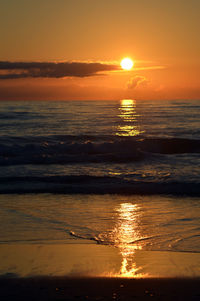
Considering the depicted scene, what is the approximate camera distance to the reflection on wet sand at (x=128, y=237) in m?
4.50

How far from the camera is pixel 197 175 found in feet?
37.9

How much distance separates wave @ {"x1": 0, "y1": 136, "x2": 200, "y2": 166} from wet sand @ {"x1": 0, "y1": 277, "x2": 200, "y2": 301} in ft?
36.4

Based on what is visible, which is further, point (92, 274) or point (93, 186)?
point (93, 186)

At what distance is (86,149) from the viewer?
63.1 ft

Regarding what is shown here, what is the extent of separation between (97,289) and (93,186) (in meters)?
6.34

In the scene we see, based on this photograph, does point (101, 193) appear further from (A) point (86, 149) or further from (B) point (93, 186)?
(A) point (86, 149)

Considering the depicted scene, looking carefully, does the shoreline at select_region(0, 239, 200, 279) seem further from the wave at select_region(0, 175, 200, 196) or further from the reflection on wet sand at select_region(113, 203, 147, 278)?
the wave at select_region(0, 175, 200, 196)

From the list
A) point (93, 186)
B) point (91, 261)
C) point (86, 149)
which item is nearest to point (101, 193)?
point (93, 186)

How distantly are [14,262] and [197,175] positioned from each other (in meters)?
8.06

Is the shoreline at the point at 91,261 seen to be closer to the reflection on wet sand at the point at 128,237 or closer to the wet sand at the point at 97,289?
the reflection on wet sand at the point at 128,237

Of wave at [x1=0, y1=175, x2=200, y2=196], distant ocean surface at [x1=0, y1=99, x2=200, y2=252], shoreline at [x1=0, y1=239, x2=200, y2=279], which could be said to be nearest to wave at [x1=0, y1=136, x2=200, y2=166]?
distant ocean surface at [x1=0, y1=99, x2=200, y2=252]

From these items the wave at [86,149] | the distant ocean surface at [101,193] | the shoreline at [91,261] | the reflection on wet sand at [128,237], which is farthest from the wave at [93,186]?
the shoreline at [91,261]

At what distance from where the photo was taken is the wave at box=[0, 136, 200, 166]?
52.5 feet

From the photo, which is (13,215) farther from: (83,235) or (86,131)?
(86,131)
